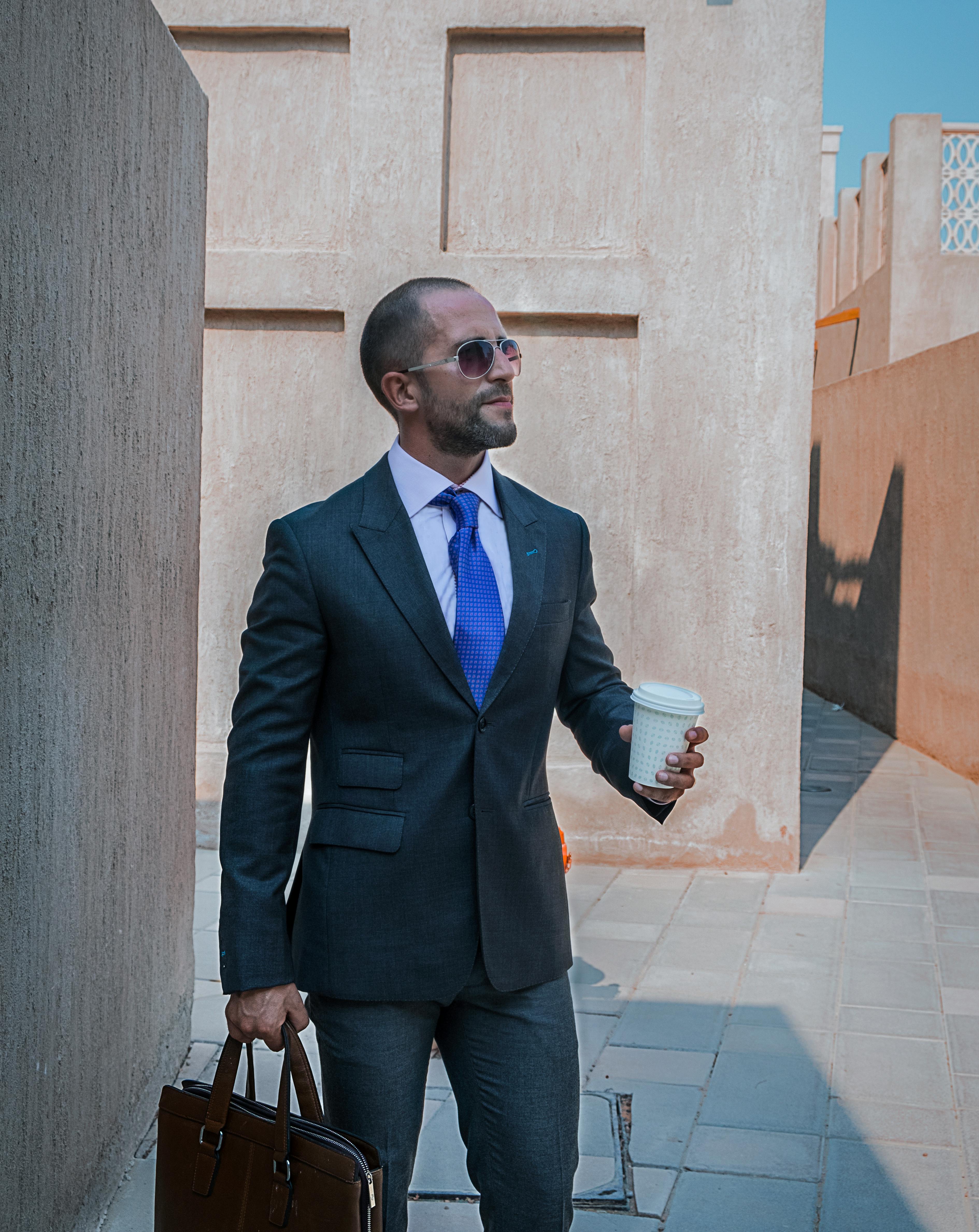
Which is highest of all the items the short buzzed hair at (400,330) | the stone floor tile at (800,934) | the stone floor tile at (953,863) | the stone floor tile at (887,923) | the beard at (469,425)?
the short buzzed hair at (400,330)

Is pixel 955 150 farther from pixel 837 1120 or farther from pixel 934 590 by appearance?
pixel 837 1120

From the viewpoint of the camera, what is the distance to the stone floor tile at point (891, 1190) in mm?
3189

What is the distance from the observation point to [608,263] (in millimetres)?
6414

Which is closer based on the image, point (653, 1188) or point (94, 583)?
point (94, 583)

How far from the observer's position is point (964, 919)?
19.0 ft

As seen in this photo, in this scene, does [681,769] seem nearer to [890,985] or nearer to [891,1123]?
[891,1123]

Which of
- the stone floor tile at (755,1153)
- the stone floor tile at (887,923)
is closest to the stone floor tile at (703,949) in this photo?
the stone floor tile at (887,923)

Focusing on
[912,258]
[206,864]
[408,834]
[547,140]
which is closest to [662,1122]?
[408,834]

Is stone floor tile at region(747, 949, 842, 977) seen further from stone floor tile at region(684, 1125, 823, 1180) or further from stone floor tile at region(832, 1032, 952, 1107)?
stone floor tile at region(684, 1125, 823, 1180)

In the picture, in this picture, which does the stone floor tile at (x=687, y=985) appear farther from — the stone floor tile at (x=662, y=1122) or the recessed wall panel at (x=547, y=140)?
the recessed wall panel at (x=547, y=140)

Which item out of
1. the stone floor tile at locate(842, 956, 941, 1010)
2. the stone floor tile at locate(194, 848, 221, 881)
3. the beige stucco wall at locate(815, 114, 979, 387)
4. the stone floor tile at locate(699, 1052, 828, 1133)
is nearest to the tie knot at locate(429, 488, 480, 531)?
the stone floor tile at locate(699, 1052, 828, 1133)

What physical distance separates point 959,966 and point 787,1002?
90 cm

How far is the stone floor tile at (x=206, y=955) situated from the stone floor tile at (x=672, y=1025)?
1546 millimetres

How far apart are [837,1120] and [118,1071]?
2060 millimetres
